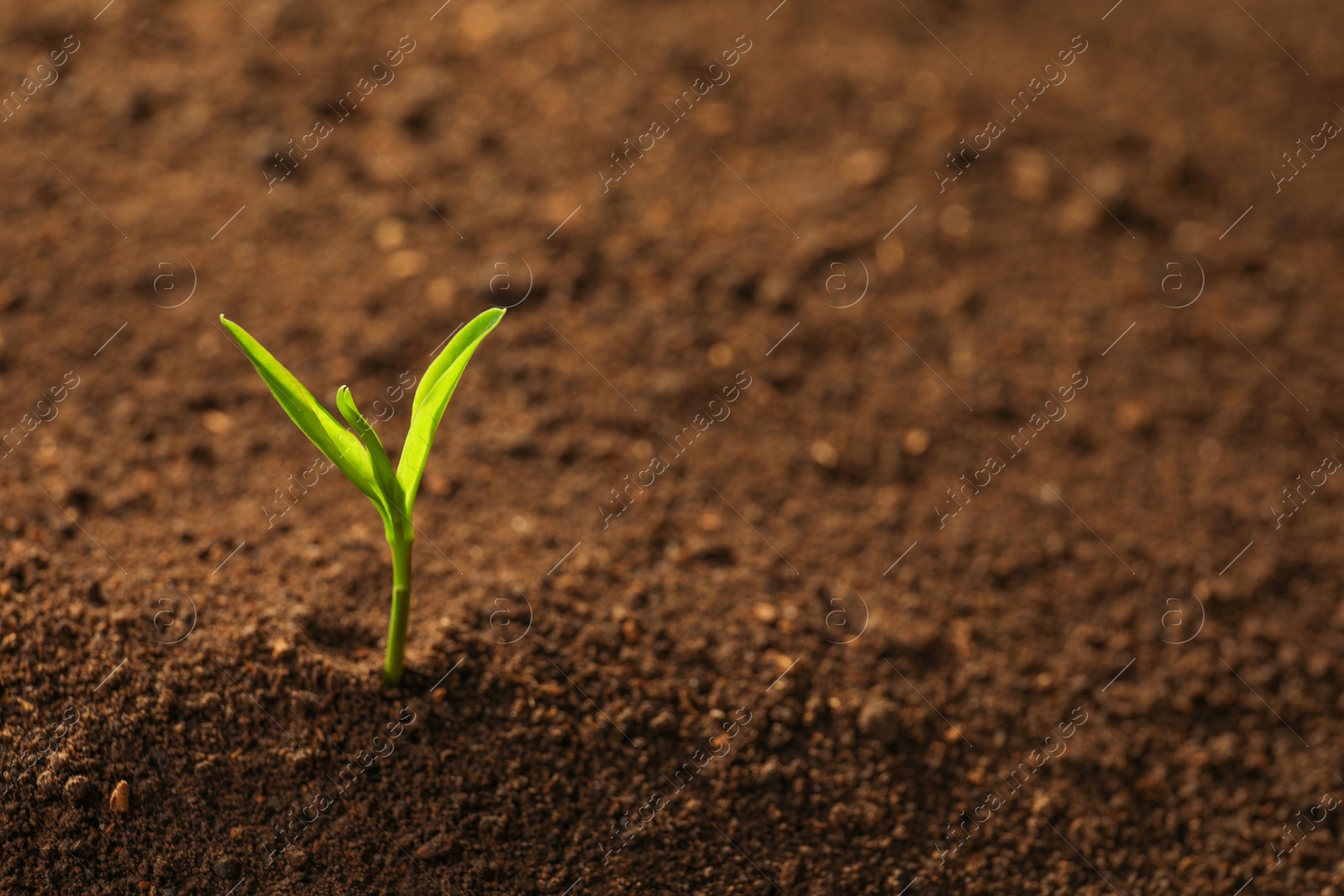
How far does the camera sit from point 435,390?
1229 millimetres

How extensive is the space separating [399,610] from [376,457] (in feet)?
1.04

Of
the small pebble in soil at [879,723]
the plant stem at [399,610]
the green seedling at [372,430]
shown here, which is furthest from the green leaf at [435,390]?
the small pebble in soil at [879,723]

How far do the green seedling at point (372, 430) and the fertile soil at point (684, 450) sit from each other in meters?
0.41

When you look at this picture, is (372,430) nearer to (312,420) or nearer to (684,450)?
(312,420)

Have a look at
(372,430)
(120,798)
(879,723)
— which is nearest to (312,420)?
(372,430)

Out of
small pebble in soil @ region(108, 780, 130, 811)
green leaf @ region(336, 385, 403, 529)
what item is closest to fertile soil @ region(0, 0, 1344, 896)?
small pebble in soil @ region(108, 780, 130, 811)

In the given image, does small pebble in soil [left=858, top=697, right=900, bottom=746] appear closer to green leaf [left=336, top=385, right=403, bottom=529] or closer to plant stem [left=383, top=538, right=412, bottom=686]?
plant stem [left=383, top=538, right=412, bottom=686]

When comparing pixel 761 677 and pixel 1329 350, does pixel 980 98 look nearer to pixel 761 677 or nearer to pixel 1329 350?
pixel 1329 350

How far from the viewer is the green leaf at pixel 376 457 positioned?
3.90ft

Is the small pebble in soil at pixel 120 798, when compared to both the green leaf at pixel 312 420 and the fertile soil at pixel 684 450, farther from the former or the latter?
the green leaf at pixel 312 420

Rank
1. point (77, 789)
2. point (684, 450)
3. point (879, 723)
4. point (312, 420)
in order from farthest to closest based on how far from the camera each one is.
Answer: point (684, 450), point (879, 723), point (77, 789), point (312, 420)

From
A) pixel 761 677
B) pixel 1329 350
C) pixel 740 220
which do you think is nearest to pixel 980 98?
pixel 740 220

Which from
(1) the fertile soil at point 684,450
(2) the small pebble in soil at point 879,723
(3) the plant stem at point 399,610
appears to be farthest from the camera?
(2) the small pebble in soil at point 879,723

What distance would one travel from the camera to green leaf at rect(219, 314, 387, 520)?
1.18 m
